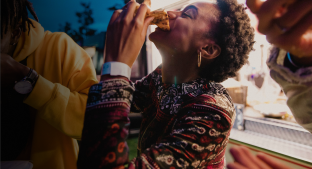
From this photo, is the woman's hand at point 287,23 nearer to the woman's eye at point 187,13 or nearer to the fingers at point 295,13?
the fingers at point 295,13

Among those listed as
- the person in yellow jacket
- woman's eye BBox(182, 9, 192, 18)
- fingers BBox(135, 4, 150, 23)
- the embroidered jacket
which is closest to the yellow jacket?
the person in yellow jacket

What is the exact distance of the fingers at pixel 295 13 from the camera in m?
0.27

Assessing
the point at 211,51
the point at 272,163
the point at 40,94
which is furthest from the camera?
the point at 211,51

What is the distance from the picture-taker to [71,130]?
0.58 metres

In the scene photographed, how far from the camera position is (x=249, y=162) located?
0.37 metres

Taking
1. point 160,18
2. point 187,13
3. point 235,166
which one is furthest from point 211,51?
point 235,166

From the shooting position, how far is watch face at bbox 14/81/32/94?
1.51 ft

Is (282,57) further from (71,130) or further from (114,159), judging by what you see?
(71,130)

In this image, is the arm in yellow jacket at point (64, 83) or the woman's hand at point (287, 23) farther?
the arm in yellow jacket at point (64, 83)

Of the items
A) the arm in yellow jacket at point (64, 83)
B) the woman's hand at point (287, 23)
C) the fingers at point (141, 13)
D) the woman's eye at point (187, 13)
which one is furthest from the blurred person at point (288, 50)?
the arm in yellow jacket at point (64, 83)

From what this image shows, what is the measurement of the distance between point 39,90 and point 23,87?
4cm

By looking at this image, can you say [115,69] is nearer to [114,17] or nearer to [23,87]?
[114,17]

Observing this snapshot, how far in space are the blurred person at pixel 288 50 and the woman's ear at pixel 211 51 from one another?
1.07ft

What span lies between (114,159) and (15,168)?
0.38 m
